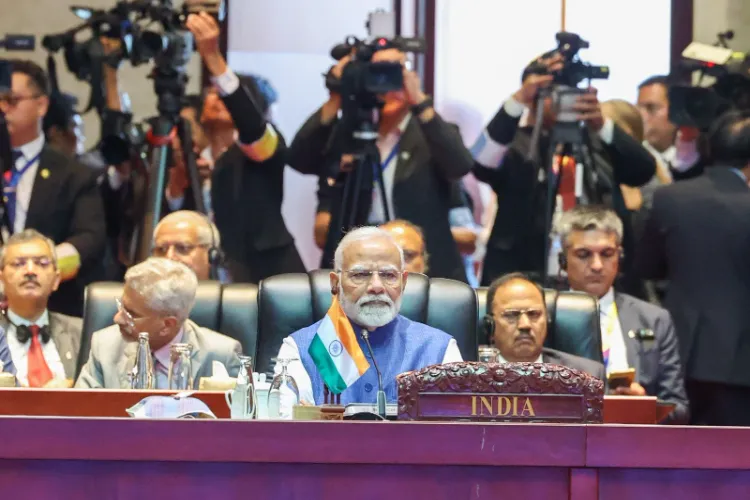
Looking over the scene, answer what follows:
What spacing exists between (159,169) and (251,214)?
333mm

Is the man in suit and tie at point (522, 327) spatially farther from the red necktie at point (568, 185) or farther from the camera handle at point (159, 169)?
the camera handle at point (159, 169)

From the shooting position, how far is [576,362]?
12.4 feet

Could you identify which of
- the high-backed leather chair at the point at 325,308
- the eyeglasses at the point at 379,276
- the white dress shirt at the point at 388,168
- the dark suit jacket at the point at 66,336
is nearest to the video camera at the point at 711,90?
the white dress shirt at the point at 388,168

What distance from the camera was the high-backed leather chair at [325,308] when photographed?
3736 mm

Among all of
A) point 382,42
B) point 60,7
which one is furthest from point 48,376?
point 60,7

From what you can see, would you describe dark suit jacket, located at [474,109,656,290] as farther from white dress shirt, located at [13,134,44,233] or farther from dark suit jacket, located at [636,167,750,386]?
white dress shirt, located at [13,134,44,233]

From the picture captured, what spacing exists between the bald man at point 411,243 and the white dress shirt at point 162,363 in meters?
0.75

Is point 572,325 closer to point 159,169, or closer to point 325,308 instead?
point 325,308

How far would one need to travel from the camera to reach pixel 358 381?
10.3 ft

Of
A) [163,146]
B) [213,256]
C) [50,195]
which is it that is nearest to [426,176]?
[213,256]

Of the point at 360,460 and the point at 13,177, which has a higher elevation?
the point at 13,177

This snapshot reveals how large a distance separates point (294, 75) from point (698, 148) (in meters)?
1.75

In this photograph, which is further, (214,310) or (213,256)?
(213,256)

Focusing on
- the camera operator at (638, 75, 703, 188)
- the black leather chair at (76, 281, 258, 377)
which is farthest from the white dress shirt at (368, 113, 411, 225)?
the camera operator at (638, 75, 703, 188)
